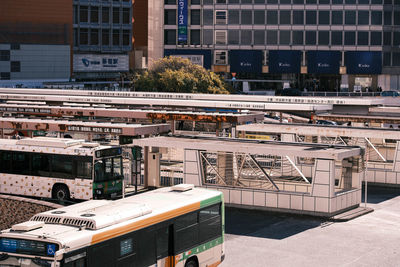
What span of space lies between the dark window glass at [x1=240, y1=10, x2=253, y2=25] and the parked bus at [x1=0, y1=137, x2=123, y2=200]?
3727 inches

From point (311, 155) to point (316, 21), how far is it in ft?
323

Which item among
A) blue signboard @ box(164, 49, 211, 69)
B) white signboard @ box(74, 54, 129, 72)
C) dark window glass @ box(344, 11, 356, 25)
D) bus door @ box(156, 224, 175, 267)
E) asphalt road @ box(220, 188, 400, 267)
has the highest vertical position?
dark window glass @ box(344, 11, 356, 25)

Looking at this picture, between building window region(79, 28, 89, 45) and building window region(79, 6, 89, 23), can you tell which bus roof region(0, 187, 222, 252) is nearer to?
building window region(79, 6, 89, 23)

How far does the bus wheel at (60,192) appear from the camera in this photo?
34.6 metres

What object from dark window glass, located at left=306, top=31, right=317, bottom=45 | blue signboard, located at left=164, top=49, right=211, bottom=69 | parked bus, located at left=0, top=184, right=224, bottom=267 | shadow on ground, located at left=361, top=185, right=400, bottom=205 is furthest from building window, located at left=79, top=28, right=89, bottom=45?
parked bus, located at left=0, top=184, right=224, bottom=267

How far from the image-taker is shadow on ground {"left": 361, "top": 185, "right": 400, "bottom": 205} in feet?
119

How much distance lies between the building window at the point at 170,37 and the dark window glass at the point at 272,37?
16.2 metres

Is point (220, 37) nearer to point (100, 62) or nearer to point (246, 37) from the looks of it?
point (246, 37)

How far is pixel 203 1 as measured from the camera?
421 feet

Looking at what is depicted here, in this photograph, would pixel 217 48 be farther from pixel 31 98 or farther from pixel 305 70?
pixel 31 98

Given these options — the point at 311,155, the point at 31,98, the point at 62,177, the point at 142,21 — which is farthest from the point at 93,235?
the point at 142,21

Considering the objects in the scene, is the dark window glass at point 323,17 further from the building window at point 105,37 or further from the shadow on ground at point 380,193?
the shadow on ground at point 380,193

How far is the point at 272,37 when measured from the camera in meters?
128

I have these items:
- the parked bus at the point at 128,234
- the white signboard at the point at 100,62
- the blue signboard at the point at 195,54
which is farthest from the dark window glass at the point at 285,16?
the parked bus at the point at 128,234
